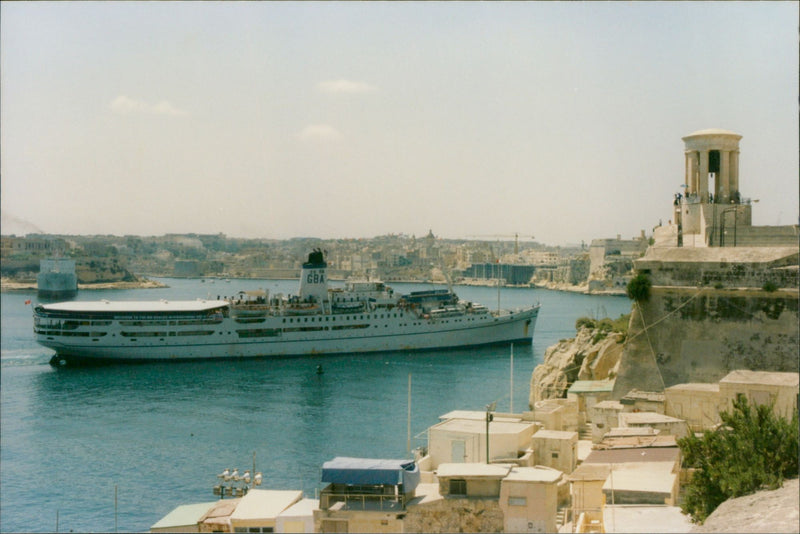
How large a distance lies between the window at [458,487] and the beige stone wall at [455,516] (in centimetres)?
12

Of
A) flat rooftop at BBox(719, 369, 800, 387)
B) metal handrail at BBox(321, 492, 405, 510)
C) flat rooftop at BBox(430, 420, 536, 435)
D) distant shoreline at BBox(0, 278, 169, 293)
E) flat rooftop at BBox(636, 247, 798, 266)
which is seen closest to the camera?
metal handrail at BBox(321, 492, 405, 510)

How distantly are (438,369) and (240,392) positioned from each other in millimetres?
6484

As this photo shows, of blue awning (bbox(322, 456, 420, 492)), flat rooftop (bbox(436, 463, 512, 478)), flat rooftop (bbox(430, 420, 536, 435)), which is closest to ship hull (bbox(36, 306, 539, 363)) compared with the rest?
flat rooftop (bbox(430, 420, 536, 435))

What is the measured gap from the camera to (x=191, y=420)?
1602 cm

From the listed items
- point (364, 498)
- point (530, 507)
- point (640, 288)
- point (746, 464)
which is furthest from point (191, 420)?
point (746, 464)

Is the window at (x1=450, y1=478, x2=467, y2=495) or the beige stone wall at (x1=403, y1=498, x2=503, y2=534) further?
the window at (x1=450, y1=478, x2=467, y2=495)

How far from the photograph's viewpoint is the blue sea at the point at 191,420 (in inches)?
428

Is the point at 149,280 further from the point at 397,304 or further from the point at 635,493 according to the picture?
the point at 635,493

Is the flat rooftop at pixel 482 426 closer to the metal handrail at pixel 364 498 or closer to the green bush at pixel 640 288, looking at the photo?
the metal handrail at pixel 364 498

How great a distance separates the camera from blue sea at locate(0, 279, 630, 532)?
35.7 feet

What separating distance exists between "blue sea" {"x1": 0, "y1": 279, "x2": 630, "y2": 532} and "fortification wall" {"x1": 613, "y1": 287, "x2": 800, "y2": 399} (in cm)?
406

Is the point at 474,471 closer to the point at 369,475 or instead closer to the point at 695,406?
the point at 369,475

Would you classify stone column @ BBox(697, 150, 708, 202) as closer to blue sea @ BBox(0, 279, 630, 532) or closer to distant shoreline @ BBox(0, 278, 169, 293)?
blue sea @ BBox(0, 279, 630, 532)

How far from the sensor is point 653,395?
9188mm
